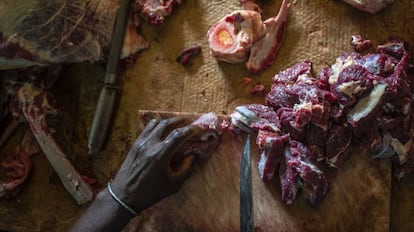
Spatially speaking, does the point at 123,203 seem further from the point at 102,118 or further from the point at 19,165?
the point at 19,165

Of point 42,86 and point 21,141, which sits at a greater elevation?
point 42,86

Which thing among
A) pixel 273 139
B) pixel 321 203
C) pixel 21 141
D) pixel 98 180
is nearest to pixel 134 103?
pixel 98 180

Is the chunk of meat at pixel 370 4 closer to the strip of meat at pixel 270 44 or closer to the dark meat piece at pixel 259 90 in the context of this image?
the strip of meat at pixel 270 44

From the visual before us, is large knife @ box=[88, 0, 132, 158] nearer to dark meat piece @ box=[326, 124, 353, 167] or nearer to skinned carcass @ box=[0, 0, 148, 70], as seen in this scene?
skinned carcass @ box=[0, 0, 148, 70]

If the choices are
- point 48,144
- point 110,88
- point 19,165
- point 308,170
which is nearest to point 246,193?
point 308,170

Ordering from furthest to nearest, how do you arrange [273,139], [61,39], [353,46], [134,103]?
[134,103], [61,39], [353,46], [273,139]

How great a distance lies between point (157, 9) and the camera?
6.33 feet

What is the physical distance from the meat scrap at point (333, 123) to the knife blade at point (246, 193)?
4 centimetres

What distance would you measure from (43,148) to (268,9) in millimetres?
949

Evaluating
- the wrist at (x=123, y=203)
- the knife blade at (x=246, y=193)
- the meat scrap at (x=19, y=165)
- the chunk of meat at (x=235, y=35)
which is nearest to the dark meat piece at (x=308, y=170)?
the knife blade at (x=246, y=193)

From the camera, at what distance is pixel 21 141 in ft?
6.85

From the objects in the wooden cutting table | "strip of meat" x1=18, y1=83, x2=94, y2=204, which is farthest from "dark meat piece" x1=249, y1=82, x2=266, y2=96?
"strip of meat" x1=18, y1=83, x2=94, y2=204

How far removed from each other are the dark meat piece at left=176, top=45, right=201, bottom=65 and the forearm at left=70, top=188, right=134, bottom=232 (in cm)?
52

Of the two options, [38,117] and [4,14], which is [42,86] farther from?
[4,14]
